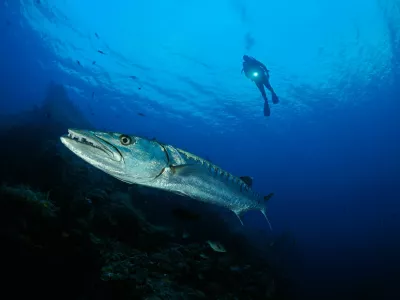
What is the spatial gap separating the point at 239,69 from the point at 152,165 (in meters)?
26.8

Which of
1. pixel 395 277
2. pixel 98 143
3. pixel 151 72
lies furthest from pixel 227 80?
pixel 98 143

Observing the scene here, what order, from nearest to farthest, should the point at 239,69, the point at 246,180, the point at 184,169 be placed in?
1. the point at 184,169
2. the point at 246,180
3. the point at 239,69

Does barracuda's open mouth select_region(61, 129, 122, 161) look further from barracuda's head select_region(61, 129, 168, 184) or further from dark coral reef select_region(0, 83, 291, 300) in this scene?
dark coral reef select_region(0, 83, 291, 300)

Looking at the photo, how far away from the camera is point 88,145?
92.0 inches

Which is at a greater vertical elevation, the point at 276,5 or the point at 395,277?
the point at 276,5

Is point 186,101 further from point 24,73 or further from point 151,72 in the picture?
point 24,73

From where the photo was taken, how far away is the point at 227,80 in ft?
97.9

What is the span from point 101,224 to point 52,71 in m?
45.2

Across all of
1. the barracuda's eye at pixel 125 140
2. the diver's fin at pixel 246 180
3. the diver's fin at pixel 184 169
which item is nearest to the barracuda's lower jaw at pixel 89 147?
the barracuda's eye at pixel 125 140

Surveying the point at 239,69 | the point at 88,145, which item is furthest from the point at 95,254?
the point at 239,69

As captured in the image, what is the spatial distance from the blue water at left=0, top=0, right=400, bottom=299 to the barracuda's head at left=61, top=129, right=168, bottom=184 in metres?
15.4

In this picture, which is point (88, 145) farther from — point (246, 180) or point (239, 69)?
point (239, 69)

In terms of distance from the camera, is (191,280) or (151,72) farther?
(151,72)

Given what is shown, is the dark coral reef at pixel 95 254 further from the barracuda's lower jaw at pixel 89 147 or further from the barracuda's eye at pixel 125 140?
the barracuda's lower jaw at pixel 89 147
